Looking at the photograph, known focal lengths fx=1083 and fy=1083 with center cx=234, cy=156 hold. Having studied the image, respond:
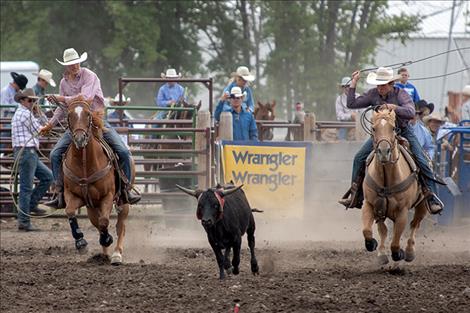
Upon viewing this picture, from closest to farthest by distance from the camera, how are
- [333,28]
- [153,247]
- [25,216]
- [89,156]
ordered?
[89,156] → [153,247] → [25,216] → [333,28]

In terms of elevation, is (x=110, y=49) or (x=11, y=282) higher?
(x=110, y=49)

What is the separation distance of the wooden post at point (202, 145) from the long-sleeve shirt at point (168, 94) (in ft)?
7.56

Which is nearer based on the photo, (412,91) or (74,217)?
(74,217)

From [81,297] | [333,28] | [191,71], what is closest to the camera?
[81,297]

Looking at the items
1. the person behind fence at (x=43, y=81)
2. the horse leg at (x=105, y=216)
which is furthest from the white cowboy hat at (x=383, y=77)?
the person behind fence at (x=43, y=81)

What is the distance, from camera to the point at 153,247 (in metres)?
13.3

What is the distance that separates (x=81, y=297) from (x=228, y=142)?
6.28 metres

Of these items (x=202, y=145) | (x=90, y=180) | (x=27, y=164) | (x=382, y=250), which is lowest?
(x=382, y=250)

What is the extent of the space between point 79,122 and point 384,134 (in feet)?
9.98

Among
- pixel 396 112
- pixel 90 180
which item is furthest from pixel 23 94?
pixel 396 112

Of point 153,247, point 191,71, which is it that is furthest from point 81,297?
point 191,71

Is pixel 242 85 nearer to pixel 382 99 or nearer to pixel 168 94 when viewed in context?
pixel 168 94

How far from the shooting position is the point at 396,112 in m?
10.7

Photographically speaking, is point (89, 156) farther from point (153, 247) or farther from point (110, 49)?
point (110, 49)
